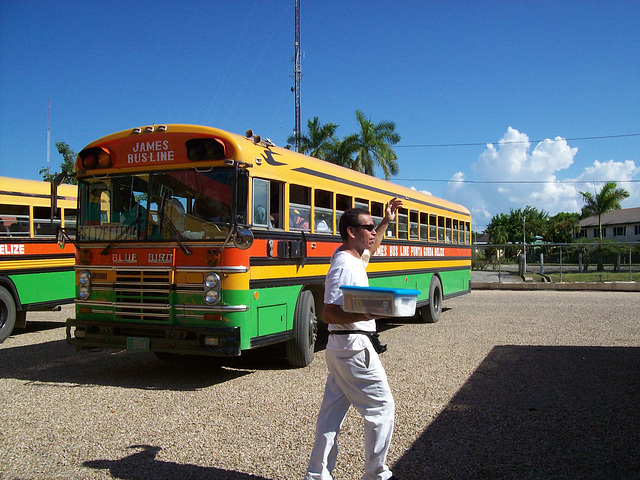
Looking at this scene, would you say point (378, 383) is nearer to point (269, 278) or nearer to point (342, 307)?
point (342, 307)

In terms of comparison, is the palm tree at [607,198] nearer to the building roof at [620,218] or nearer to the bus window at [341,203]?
the building roof at [620,218]

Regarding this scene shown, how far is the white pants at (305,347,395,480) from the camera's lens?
3338 millimetres

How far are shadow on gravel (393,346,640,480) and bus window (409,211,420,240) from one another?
167 inches

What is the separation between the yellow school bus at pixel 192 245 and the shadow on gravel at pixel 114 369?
524 mm

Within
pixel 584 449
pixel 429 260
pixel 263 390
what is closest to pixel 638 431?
pixel 584 449

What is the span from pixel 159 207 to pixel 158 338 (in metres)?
1.51

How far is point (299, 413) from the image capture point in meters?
5.52

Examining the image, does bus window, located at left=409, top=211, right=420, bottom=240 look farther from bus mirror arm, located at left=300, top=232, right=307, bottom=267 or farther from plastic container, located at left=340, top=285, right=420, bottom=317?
plastic container, located at left=340, top=285, right=420, bottom=317

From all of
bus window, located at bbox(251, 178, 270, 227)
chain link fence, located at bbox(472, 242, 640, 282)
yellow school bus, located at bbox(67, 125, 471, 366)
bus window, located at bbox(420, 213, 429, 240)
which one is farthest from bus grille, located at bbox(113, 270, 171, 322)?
chain link fence, located at bbox(472, 242, 640, 282)

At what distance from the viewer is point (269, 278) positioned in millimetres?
6871

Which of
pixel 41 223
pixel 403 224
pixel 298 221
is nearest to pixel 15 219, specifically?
pixel 41 223

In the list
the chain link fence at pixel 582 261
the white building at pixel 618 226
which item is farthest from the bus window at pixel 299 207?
the white building at pixel 618 226

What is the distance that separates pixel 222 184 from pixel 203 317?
151 cm

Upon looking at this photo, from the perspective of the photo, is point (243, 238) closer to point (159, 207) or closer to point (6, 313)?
point (159, 207)
